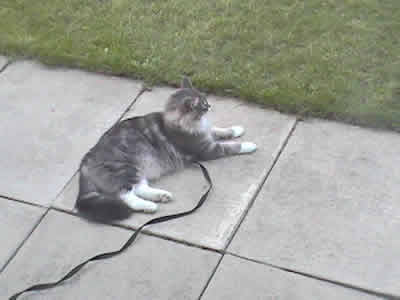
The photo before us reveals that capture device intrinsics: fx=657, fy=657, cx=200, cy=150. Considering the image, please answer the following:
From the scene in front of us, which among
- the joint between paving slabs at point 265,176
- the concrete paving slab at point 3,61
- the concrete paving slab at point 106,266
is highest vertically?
the joint between paving slabs at point 265,176

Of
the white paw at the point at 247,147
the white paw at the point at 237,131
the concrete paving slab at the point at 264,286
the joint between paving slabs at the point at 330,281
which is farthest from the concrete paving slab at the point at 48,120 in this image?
the joint between paving slabs at the point at 330,281

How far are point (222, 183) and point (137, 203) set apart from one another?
2.20 ft

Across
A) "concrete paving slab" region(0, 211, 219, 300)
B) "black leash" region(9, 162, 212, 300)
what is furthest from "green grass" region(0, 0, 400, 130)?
"concrete paving slab" region(0, 211, 219, 300)

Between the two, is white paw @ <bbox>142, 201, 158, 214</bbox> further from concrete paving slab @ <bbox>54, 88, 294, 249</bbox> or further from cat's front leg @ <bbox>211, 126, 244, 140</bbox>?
cat's front leg @ <bbox>211, 126, 244, 140</bbox>

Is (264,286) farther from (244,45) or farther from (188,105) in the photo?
(244,45)

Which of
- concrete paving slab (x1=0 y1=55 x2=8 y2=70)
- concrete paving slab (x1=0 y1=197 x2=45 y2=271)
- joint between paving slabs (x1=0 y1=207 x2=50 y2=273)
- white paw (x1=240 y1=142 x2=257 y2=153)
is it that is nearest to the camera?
joint between paving slabs (x1=0 y1=207 x2=50 y2=273)

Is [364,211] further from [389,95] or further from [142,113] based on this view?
[142,113]

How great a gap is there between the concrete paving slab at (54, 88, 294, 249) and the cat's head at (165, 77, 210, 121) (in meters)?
0.42

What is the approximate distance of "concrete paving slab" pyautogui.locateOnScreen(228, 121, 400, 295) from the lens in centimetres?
429

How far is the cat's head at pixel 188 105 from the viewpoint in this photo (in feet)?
16.8

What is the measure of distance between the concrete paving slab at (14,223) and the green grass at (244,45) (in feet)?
6.02

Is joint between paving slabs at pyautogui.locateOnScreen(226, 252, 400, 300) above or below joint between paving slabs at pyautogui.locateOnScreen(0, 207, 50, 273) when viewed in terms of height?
above

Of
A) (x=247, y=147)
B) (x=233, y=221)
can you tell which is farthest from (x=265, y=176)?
(x=233, y=221)

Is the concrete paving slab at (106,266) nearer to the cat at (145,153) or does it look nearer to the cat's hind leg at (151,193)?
the cat at (145,153)
